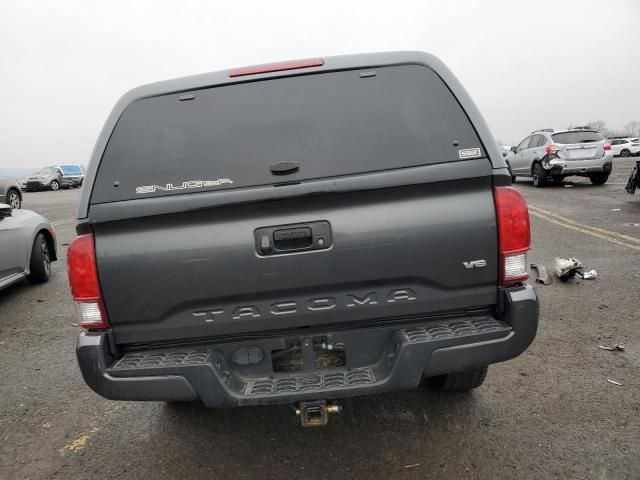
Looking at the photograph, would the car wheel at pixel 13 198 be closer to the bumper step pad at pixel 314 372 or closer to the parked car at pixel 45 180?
the bumper step pad at pixel 314 372

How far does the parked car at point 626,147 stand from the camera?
38938 mm

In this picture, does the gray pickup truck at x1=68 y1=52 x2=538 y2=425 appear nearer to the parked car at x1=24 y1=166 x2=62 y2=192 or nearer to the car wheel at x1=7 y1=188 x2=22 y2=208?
the car wheel at x1=7 y1=188 x2=22 y2=208

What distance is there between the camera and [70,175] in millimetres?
35844

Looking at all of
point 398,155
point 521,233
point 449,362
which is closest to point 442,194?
point 398,155

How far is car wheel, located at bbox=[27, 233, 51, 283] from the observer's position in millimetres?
6156

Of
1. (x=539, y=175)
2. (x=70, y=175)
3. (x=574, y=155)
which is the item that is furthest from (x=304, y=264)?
(x=70, y=175)

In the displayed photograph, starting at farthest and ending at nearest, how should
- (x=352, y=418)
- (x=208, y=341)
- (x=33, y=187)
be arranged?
1. (x=33, y=187)
2. (x=352, y=418)
3. (x=208, y=341)

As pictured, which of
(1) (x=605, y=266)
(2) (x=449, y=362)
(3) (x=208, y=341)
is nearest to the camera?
(2) (x=449, y=362)

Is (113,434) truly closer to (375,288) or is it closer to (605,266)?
(375,288)

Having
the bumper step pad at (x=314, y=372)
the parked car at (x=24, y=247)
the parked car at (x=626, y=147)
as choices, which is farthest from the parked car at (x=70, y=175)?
the parked car at (x=626, y=147)

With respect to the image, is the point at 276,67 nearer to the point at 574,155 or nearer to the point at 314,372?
the point at 314,372

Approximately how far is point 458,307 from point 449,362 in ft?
0.90

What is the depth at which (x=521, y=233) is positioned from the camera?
2102 mm

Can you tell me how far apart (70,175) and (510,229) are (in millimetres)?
39717
